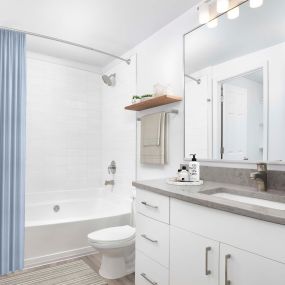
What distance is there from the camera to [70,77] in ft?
11.0

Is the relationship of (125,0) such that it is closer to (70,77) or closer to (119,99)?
(119,99)

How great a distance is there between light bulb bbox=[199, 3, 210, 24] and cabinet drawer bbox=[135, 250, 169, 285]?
187 centimetres

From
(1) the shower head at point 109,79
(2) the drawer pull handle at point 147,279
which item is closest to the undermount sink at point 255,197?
(2) the drawer pull handle at point 147,279

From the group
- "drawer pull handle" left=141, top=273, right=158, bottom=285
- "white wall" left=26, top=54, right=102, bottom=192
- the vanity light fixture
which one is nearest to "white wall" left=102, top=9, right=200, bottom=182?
the vanity light fixture

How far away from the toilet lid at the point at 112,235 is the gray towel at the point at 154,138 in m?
0.71

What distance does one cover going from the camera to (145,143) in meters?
2.51

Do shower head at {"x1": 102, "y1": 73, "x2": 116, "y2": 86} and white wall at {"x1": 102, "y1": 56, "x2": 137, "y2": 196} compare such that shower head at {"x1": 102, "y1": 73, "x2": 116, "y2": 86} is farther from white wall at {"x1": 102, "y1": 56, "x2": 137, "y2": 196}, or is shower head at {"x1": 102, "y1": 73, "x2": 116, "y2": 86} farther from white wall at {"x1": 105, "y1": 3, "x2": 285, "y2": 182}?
white wall at {"x1": 105, "y1": 3, "x2": 285, "y2": 182}

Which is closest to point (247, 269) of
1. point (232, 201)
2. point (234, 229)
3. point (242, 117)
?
point (234, 229)

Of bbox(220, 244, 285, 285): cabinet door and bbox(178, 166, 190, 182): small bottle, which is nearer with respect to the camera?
bbox(220, 244, 285, 285): cabinet door

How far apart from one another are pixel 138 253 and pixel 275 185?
103 cm

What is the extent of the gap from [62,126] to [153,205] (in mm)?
2188

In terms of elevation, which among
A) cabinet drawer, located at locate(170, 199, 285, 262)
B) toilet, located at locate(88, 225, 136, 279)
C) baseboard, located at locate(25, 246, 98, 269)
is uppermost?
cabinet drawer, located at locate(170, 199, 285, 262)

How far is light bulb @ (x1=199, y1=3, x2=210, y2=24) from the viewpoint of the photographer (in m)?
1.91

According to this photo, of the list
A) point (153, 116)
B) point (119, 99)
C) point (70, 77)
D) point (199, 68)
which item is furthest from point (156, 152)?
point (70, 77)
